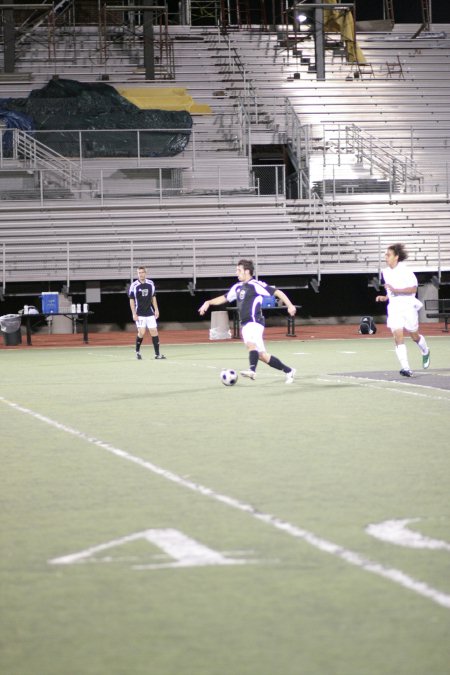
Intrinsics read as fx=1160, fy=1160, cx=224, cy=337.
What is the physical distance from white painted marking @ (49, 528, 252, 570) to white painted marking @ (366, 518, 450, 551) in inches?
35.3

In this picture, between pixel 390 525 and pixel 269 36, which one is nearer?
pixel 390 525

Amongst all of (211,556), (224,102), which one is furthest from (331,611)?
(224,102)

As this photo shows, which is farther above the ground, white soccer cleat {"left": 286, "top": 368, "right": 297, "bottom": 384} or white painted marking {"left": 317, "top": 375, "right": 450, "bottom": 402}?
white soccer cleat {"left": 286, "top": 368, "right": 297, "bottom": 384}

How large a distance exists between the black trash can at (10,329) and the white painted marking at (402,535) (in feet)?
76.9

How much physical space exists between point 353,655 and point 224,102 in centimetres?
3883

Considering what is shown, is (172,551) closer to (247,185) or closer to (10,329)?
(10,329)

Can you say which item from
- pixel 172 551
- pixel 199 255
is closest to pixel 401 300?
pixel 172 551

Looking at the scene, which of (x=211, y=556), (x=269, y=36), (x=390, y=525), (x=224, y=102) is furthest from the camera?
(x=269, y=36)

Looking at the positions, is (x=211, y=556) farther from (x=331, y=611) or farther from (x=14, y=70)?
(x=14, y=70)

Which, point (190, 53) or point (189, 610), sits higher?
point (190, 53)

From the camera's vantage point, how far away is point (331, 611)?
500 cm

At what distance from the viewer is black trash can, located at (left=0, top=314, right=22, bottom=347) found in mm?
29328

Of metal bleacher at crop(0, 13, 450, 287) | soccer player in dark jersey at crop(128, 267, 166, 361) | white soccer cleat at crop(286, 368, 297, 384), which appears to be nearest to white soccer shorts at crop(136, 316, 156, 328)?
soccer player in dark jersey at crop(128, 267, 166, 361)

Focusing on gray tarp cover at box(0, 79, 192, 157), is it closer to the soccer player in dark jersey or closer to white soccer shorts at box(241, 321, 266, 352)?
the soccer player in dark jersey
